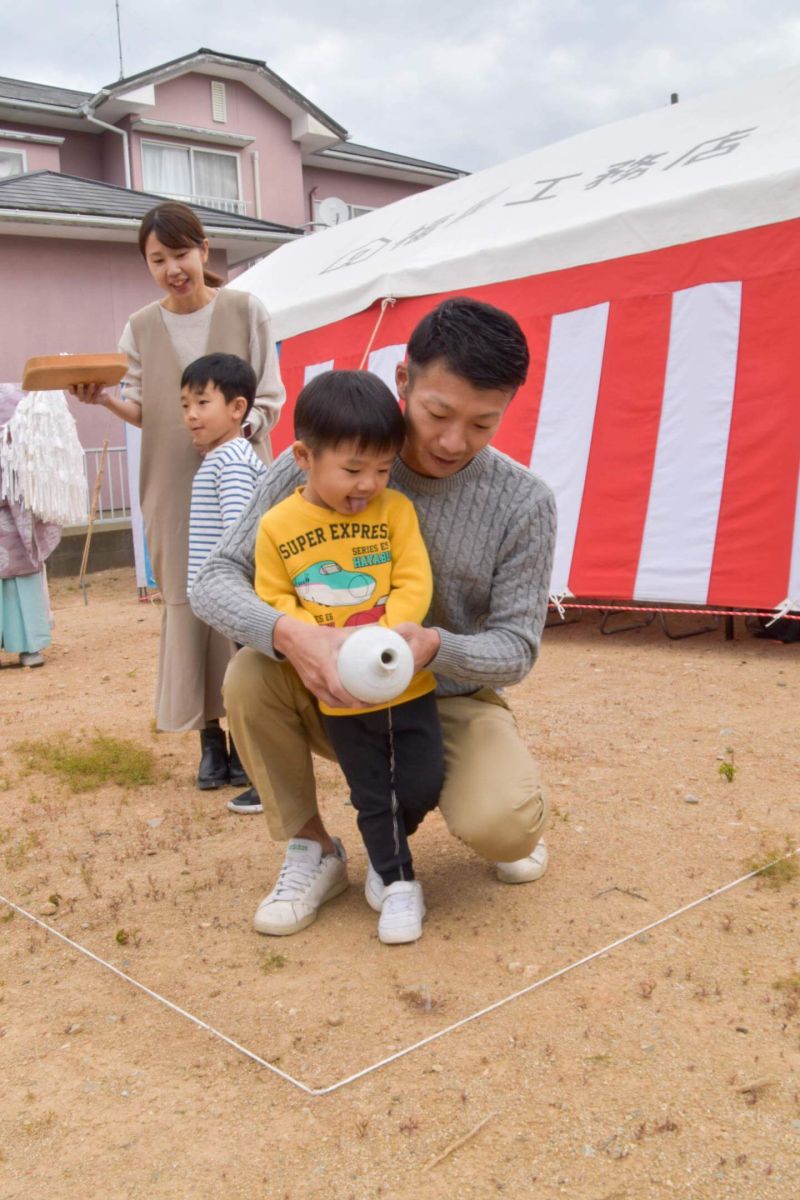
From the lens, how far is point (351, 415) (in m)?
1.82

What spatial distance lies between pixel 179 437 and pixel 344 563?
1282mm

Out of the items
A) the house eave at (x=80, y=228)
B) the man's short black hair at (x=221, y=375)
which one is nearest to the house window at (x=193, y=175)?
the house eave at (x=80, y=228)

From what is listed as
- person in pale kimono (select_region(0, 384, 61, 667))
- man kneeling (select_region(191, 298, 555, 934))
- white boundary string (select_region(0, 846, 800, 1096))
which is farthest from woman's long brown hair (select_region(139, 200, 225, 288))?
person in pale kimono (select_region(0, 384, 61, 667))

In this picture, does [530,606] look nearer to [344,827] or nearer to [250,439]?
[344,827]

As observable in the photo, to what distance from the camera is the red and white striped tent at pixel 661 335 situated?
449cm

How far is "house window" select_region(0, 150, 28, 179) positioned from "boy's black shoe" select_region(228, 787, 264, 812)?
13.4 m

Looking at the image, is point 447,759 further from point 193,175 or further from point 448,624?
point 193,175

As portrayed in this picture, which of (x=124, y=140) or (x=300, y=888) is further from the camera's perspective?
(x=124, y=140)

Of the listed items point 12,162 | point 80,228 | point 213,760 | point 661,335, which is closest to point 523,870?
point 213,760

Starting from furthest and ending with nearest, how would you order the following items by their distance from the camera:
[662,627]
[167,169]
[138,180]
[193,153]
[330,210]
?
[193,153], [167,169], [138,180], [330,210], [662,627]

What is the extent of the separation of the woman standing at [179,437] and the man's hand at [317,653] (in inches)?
47.6

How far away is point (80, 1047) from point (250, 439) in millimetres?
1736

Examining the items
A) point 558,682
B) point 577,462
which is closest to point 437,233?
point 577,462

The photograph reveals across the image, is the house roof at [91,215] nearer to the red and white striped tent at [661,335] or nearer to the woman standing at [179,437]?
the red and white striped tent at [661,335]
